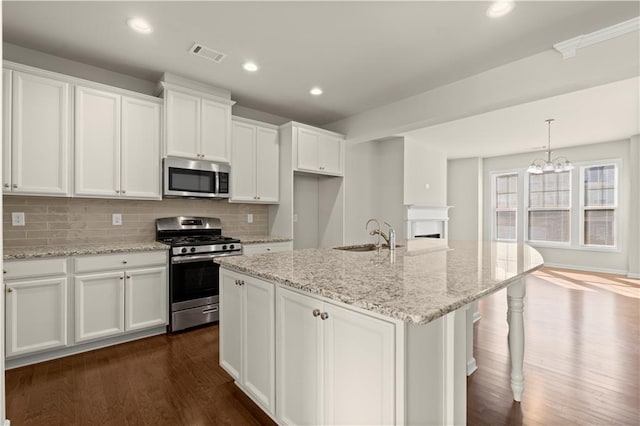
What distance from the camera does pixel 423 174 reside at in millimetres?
6141

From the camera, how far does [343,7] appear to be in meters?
2.25

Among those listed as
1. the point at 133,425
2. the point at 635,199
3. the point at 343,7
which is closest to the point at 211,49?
the point at 343,7

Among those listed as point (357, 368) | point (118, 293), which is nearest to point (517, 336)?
point (357, 368)

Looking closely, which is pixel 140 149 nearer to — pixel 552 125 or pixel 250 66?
pixel 250 66

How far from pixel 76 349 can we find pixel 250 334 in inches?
75.2

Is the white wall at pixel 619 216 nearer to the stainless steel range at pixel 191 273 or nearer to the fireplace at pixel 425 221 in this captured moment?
the fireplace at pixel 425 221

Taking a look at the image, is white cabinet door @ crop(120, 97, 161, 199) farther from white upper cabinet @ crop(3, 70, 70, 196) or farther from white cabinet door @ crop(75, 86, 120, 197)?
white upper cabinet @ crop(3, 70, 70, 196)

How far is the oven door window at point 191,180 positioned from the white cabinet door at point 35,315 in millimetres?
1278

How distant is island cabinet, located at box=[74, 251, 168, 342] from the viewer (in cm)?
266

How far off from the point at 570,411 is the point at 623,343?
1.58 m

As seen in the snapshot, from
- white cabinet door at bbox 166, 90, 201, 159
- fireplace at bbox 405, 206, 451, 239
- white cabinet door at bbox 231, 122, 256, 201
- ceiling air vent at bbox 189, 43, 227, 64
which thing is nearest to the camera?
ceiling air vent at bbox 189, 43, 227, 64

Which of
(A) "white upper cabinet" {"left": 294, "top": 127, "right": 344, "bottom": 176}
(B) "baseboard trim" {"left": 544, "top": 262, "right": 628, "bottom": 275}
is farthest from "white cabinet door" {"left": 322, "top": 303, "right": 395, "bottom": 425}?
(B) "baseboard trim" {"left": 544, "top": 262, "right": 628, "bottom": 275}

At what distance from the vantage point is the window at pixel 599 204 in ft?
20.4

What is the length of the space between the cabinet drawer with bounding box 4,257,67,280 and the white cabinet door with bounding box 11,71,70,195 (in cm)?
61
